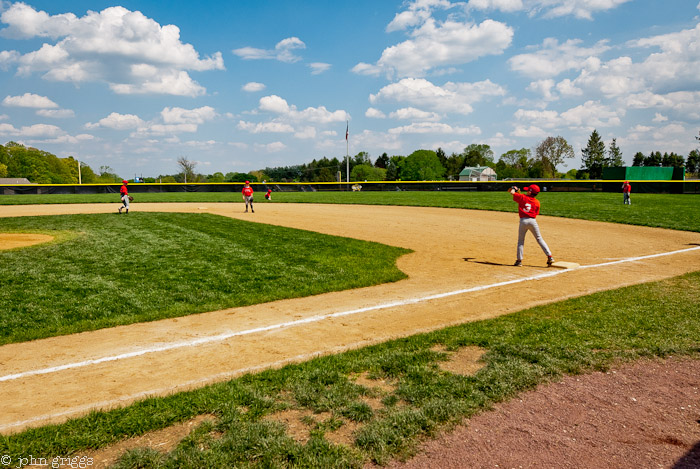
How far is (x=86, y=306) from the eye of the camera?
7652mm

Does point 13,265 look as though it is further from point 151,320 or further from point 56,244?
point 151,320

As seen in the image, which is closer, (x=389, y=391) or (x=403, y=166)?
(x=389, y=391)

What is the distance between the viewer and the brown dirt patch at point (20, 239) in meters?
12.9

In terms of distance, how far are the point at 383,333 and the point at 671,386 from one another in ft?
11.2

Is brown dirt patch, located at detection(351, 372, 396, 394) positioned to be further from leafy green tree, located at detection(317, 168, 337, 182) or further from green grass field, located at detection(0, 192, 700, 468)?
leafy green tree, located at detection(317, 168, 337, 182)

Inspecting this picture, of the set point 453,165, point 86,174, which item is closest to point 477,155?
point 453,165

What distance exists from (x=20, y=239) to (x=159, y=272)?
25.1ft

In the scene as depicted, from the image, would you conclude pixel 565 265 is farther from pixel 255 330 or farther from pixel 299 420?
pixel 299 420

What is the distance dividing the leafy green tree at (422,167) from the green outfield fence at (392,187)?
7505cm

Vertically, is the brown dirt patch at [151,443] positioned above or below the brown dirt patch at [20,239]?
below

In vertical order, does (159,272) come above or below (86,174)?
below

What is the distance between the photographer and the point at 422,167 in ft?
421

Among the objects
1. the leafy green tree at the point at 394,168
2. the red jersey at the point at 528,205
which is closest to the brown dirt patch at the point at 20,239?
the red jersey at the point at 528,205

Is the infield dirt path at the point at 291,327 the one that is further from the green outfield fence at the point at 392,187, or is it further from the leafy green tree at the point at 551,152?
the leafy green tree at the point at 551,152
